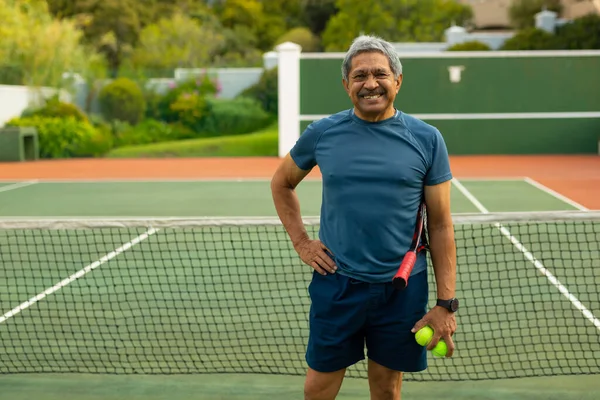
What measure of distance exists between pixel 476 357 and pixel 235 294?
91.3 inches

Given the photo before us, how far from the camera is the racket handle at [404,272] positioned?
10.1 feet

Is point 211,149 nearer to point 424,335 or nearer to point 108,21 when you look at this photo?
point 424,335

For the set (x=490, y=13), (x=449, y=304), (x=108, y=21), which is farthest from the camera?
(x=490, y=13)

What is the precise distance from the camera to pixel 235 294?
6828 mm

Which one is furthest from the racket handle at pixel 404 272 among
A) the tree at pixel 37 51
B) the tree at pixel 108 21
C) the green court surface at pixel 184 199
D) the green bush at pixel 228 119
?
the tree at pixel 108 21

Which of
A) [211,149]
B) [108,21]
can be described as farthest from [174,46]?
[108,21]

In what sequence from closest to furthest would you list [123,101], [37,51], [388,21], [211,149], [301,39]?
1. [211,149]
2. [37,51]
3. [123,101]
4. [388,21]
5. [301,39]

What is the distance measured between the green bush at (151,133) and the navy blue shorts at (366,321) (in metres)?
21.7

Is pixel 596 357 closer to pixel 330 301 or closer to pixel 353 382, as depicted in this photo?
pixel 353 382

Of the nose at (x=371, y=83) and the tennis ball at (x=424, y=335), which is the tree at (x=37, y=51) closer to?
the nose at (x=371, y=83)

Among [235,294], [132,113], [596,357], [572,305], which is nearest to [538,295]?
[572,305]

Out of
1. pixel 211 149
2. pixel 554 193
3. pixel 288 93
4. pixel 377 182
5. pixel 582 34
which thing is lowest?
pixel 211 149

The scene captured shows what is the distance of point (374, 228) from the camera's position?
3146 mm

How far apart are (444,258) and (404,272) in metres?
0.23
